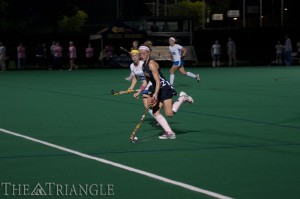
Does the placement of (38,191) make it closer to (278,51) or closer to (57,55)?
(57,55)

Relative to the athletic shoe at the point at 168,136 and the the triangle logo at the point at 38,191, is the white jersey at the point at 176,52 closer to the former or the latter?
the athletic shoe at the point at 168,136

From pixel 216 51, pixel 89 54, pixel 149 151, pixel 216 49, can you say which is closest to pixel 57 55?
pixel 89 54

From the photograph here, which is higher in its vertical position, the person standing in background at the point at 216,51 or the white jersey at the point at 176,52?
the white jersey at the point at 176,52

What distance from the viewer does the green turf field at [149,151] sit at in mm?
9016

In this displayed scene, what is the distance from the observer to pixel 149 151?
12062mm

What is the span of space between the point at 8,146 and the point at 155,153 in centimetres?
267

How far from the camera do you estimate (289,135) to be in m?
14.1

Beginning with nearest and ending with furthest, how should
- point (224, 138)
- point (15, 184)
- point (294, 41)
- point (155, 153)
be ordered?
point (15, 184) < point (155, 153) < point (224, 138) < point (294, 41)

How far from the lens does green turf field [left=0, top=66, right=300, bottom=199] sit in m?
9.02

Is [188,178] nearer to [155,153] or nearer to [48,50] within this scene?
[155,153]

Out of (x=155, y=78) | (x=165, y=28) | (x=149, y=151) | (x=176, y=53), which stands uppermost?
(x=165, y=28)

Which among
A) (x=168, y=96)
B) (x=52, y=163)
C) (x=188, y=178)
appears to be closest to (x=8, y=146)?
(x=52, y=163)

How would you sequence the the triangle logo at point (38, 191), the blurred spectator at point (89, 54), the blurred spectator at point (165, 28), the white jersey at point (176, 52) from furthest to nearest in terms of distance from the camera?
the blurred spectator at point (165, 28), the blurred spectator at point (89, 54), the white jersey at point (176, 52), the the triangle logo at point (38, 191)

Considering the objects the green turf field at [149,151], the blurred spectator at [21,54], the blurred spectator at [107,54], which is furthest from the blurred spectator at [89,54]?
the green turf field at [149,151]
